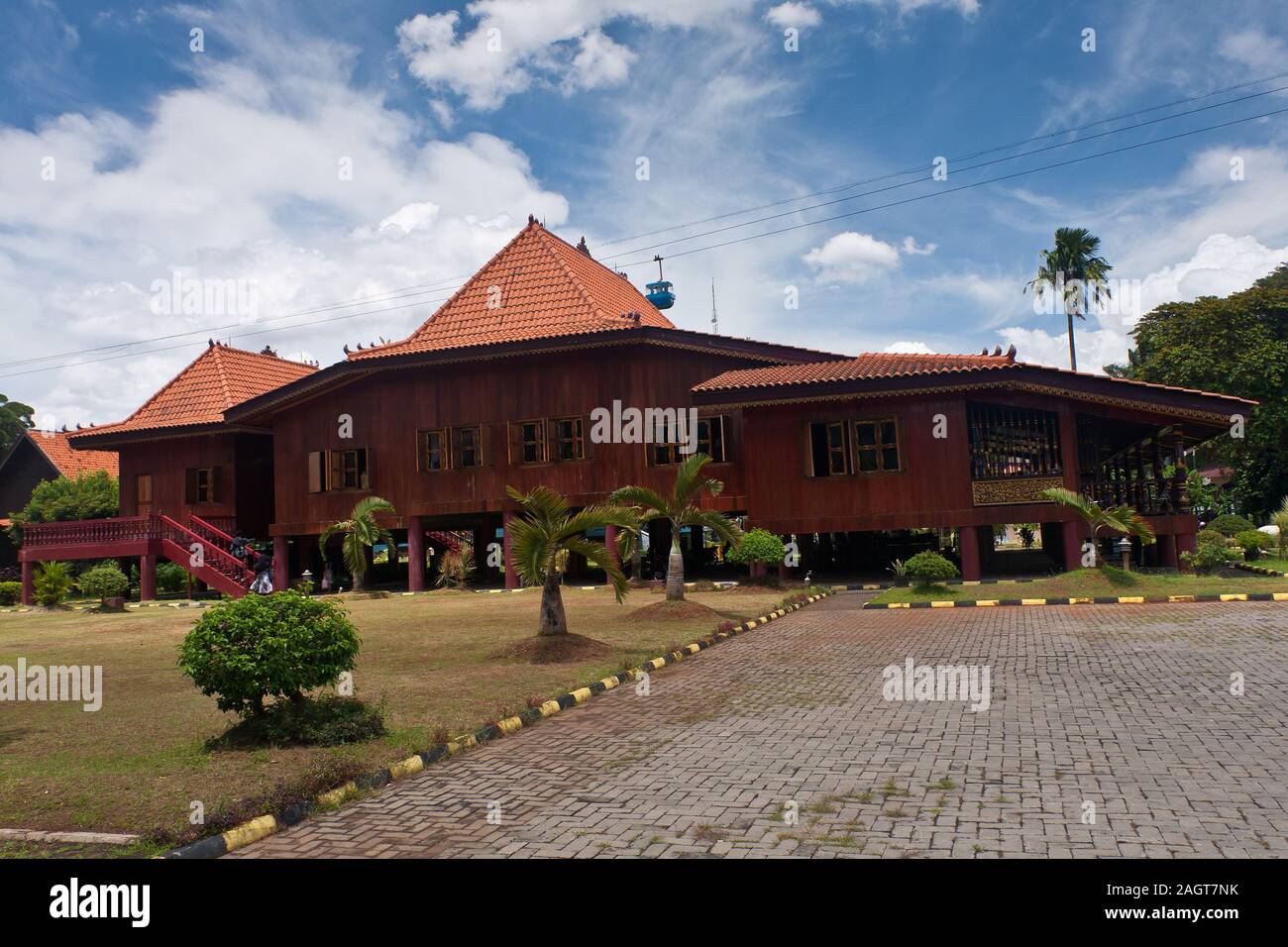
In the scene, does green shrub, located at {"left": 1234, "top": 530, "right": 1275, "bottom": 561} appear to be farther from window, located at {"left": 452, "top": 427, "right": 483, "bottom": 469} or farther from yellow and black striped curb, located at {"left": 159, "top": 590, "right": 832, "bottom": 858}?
yellow and black striped curb, located at {"left": 159, "top": 590, "right": 832, "bottom": 858}

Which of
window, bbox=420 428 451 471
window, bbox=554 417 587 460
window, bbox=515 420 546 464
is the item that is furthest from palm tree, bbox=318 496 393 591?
window, bbox=554 417 587 460

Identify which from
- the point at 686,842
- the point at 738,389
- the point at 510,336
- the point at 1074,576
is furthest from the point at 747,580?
the point at 686,842

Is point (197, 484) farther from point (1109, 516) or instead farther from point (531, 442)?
point (1109, 516)

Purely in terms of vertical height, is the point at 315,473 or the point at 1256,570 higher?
the point at 315,473

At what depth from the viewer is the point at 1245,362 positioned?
36.2m

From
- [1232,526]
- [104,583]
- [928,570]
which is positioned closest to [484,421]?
[104,583]

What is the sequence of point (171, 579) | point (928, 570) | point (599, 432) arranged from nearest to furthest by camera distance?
point (928, 570)
point (599, 432)
point (171, 579)

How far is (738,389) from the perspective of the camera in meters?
23.4

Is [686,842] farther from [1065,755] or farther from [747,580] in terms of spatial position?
[747,580]

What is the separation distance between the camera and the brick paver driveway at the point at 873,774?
4.81 meters

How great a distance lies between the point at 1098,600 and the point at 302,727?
581 inches

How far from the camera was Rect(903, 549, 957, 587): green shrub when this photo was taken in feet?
63.6

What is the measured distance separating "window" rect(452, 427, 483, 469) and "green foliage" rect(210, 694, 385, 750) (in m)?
19.3

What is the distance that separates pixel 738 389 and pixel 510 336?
7434 millimetres
